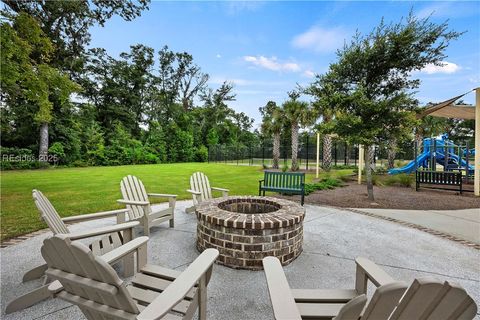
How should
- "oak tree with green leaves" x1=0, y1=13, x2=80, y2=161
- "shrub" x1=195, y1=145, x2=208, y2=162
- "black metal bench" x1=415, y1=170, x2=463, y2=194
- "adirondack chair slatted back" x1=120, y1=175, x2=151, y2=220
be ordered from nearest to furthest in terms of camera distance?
1. "adirondack chair slatted back" x1=120, y1=175, x2=151, y2=220
2. "oak tree with green leaves" x1=0, y1=13, x2=80, y2=161
3. "black metal bench" x1=415, y1=170, x2=463, y2=194
4. "shrub" x1=195, y1=145, x2=208, y2=162

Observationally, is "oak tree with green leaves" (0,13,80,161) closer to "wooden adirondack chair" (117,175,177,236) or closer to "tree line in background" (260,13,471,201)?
"wooden adirondack chair" (117,175,177,236)

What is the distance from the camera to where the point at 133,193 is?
4102mm

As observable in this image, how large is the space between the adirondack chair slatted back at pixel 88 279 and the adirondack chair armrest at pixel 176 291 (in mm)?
163

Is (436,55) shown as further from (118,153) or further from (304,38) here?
(118,153)

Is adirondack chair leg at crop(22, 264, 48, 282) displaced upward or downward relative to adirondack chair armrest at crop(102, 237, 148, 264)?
downward

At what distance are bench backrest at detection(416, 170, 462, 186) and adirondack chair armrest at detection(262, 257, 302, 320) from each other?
9.27 m

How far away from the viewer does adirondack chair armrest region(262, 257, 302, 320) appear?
1231 millimetres

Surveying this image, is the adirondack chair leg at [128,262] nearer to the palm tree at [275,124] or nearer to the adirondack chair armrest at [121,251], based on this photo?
the adirondack chair armrest at [121,251]

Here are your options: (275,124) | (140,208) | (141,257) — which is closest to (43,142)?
(275,124)

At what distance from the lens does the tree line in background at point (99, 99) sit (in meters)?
6.85

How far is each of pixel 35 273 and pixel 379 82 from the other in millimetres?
10351

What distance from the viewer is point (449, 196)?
7719 millimetres

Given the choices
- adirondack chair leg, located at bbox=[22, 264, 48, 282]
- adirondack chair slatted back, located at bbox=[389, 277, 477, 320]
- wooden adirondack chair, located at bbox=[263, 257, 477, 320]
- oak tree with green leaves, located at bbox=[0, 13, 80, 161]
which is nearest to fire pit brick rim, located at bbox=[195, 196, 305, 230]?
wooden adirondack chair, located at bbox=[263, 257, 477, 320]

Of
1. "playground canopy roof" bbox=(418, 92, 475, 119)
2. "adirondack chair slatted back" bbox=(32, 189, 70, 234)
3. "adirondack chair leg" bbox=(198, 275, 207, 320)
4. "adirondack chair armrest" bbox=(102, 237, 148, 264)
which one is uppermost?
"playground canopy roof" bbox=(418, 92, 475, 119)
